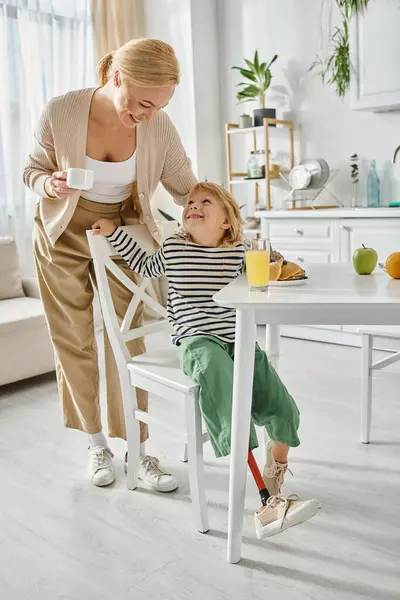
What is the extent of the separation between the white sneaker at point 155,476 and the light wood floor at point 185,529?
0.10ft

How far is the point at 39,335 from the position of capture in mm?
3264

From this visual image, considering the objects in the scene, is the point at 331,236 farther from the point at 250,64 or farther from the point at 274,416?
the point at 274,416

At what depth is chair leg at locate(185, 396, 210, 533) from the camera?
172cm

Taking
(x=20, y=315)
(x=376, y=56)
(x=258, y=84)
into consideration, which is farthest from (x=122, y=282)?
(x=258, y=84)

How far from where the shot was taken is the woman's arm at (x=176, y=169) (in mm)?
2082

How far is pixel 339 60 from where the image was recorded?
3.89 meters

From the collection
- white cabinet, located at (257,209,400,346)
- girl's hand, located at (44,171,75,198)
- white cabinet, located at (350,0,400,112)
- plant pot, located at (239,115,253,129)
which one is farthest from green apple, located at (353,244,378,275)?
plant pot, located at (239,115,253,129)

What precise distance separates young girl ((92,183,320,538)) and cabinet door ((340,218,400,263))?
5.44ft

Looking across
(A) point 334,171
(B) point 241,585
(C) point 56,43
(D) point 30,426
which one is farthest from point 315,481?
(C) point 56,43

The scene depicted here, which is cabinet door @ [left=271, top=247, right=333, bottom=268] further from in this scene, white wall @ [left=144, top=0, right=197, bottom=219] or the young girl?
the young girl

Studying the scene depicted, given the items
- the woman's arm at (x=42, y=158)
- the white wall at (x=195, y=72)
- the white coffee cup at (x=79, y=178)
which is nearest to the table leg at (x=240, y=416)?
the white coffee cup at (x=79, y=178)

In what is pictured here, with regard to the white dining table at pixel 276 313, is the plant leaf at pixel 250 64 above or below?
above

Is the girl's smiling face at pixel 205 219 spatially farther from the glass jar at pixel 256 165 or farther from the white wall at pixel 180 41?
the white wall at pixel 180 41

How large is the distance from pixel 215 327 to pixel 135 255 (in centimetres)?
37
